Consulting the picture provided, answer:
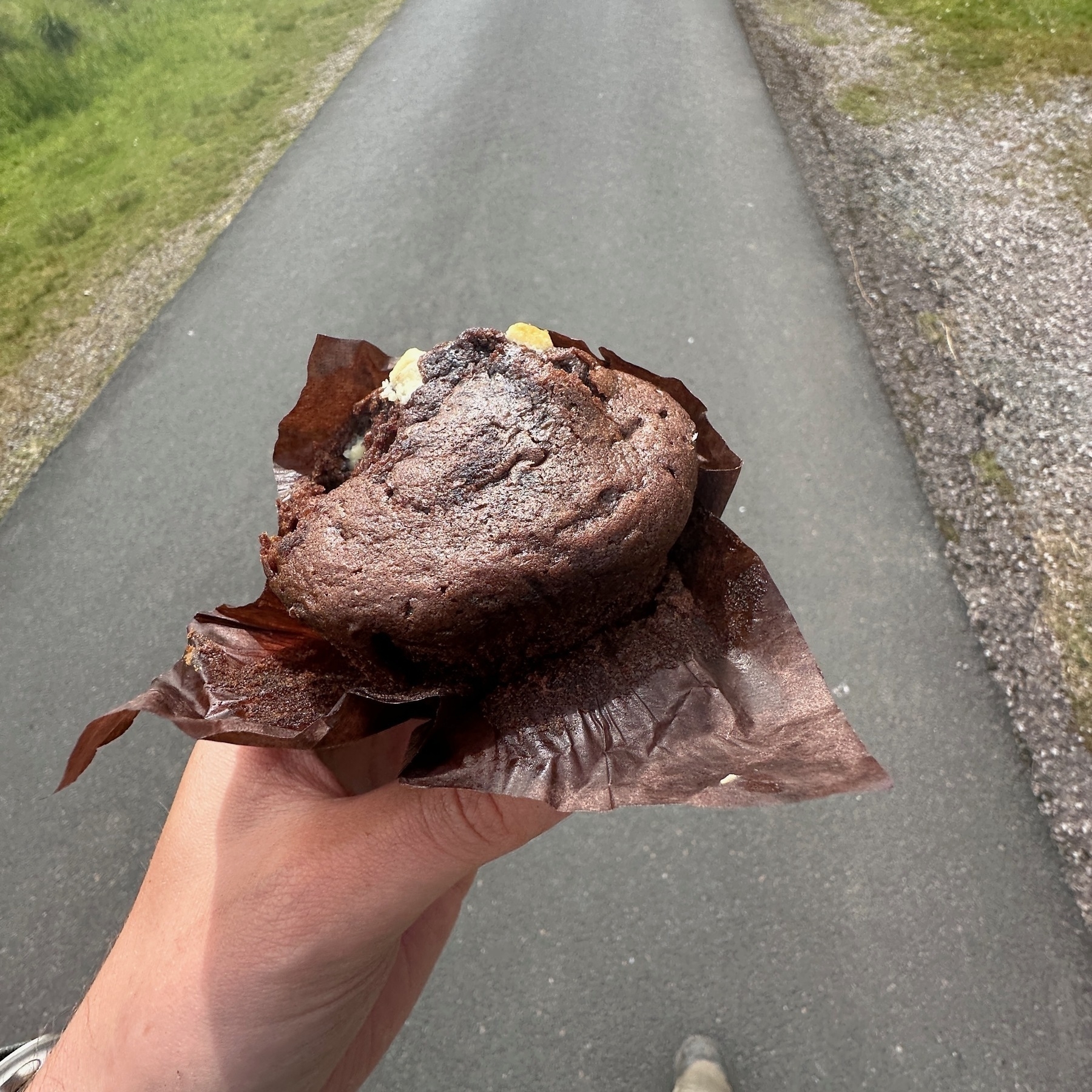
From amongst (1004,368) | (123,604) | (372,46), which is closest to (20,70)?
(372,46)

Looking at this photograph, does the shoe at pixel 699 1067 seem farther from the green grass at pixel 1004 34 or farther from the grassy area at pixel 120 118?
the green grass at pixel 1004 34

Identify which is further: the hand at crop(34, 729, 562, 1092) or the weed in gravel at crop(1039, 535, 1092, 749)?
the weed in gravel at crop(1039, 535, 1092, 749)

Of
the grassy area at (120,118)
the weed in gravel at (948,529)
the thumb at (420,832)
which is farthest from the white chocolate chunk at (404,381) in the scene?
the grassy area at (120,118)

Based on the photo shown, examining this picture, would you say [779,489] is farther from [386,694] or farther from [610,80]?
[610,80]

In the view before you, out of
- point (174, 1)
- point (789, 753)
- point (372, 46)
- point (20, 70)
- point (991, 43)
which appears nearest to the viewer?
point (789, 753)

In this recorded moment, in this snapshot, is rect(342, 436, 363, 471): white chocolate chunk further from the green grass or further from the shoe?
the green grass

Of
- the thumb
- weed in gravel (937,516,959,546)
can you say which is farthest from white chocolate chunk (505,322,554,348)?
weed in gravel (937,516,959,546)
